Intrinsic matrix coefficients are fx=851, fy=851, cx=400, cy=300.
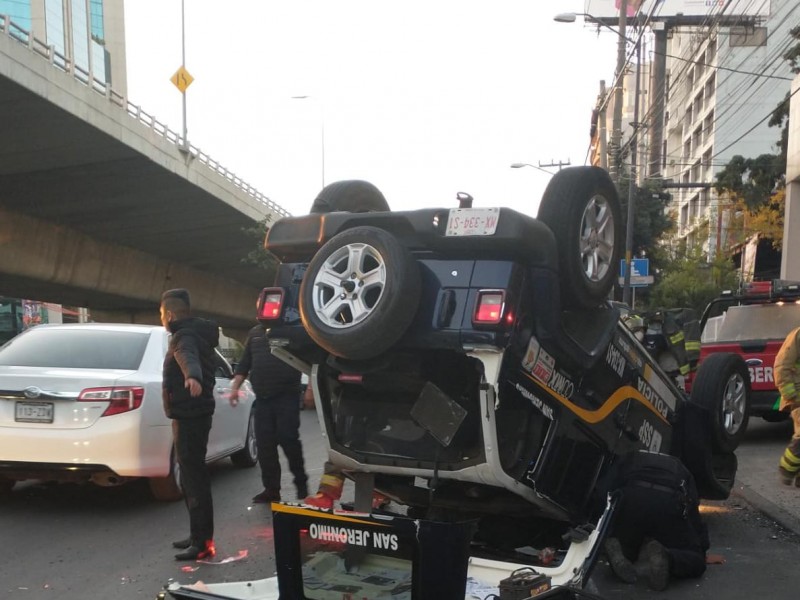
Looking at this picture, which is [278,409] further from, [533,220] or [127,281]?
[127,281]

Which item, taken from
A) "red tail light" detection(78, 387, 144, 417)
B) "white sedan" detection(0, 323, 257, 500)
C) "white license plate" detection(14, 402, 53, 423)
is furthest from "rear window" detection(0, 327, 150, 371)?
"white license plate" detection(14, 402, 53, 423)

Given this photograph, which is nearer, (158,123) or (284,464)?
(284,464)

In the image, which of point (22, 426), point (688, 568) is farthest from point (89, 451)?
point (688, 568)

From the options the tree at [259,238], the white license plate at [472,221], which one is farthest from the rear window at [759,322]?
the tree at [259,238]

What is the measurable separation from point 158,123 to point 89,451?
20.2 m

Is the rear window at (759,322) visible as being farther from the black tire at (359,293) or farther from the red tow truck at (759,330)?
the black tire at (359,293)

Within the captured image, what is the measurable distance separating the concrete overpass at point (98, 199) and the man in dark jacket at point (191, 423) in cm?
1490

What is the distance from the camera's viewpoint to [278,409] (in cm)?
695

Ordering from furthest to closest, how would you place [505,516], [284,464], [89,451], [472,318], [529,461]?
1. [284,464]
2. [89,451]
3. [505,516]
4. [529,461]
5. [472,318]

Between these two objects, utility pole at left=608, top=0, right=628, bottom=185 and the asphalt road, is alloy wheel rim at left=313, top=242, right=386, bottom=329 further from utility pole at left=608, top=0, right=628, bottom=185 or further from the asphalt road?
utility pole at left=608, top=0, right=628, bottom=185

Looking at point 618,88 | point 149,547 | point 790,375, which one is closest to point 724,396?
point 790,375

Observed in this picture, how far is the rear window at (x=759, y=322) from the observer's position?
34.4ft

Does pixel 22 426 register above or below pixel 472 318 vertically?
below

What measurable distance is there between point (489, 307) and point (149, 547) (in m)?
3.40
